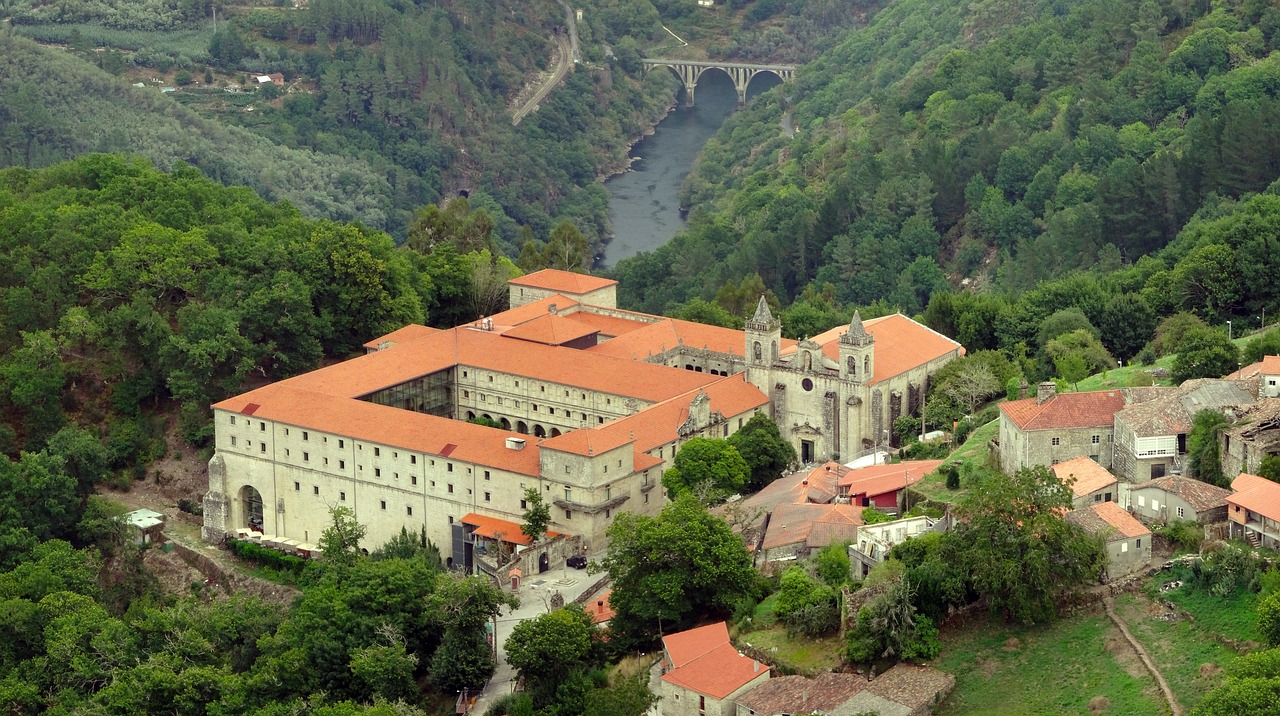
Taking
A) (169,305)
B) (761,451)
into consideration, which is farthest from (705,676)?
(169,305)

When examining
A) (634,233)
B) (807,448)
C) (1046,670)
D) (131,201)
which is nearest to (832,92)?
(634,233)

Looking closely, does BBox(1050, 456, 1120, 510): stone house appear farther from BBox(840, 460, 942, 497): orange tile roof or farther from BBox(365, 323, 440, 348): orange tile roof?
BBox(365, 323, 440, 348): orange tile roof

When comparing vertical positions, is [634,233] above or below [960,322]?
below

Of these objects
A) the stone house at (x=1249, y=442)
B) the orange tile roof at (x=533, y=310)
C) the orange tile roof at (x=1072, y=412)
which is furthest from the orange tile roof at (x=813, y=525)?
the orange tile roof at (x=533, y=310)

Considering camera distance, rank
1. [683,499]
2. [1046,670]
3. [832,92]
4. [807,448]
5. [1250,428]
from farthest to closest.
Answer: [832,92] < [807,448] < [683,499] < [1250,428] < [1046,670]

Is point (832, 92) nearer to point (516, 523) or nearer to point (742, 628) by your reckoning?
point (516, 523)

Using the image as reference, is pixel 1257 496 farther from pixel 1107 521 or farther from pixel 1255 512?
pixel 1107 521

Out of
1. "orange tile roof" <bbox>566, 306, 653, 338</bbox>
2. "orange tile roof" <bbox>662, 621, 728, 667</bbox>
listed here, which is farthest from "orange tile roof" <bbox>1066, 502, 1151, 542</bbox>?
"orange tile roof" <bbox>566, 306, 653, 338</bbox>
